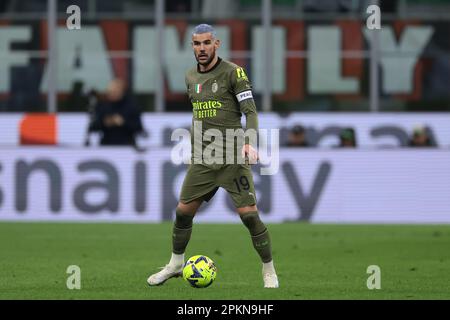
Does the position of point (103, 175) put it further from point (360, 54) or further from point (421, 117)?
point (360, 54)

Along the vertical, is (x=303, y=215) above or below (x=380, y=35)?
below

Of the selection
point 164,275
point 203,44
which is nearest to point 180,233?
point 164,275

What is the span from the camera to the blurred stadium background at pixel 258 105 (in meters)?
20.5

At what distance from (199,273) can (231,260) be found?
3.34 m

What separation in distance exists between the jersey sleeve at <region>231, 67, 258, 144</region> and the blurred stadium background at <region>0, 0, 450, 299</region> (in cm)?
601

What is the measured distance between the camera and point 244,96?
1116cm

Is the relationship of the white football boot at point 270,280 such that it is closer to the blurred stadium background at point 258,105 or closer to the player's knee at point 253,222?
the player's knee at point 253,222

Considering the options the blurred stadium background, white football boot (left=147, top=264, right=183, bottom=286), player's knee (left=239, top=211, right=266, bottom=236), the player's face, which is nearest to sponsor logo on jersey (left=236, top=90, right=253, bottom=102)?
the player's face

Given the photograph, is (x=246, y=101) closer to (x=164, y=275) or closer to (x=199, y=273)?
(x=199, y=273)

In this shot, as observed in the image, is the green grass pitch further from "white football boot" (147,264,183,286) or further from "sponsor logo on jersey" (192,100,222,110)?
"sponsor logo on jersey" (192,100,222,110)

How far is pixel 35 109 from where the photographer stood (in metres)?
28.8
